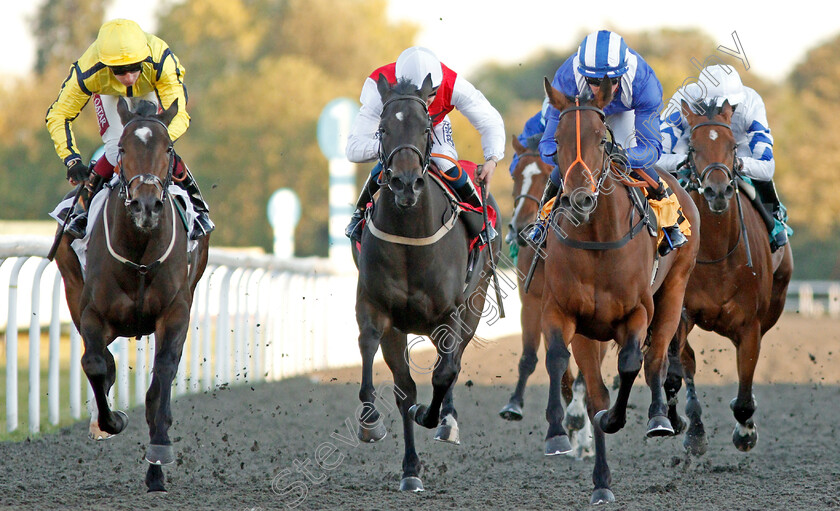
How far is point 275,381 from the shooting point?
37.3 ft

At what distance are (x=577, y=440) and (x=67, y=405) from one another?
14.7 ft

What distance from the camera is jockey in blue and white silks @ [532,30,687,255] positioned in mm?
5758

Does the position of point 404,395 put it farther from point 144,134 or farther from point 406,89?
point 144,134

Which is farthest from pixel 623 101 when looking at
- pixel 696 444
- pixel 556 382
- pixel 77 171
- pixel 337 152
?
pixel 337 152

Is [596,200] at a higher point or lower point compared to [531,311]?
higher

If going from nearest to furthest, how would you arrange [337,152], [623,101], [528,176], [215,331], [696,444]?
[623,101]
[696,444]
[528,176]
[215,331]
[337,152]

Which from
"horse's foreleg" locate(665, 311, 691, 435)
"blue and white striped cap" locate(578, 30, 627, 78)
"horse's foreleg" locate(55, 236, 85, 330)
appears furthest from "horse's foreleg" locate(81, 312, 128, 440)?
"horse's foreleg" locate(665, 311, 691, 435)

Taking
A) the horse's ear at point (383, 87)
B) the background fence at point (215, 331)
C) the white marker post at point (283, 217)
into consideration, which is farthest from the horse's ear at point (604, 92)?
the white marker post at point (283, 217)

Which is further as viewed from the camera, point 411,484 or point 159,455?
point 411,484

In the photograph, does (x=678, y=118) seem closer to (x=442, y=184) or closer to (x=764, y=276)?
(x=764, y=276)

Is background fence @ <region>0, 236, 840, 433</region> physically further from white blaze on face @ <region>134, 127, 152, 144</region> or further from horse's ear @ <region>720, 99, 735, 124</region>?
white blaze on face @ <region>134, 127, 152, 144</region>

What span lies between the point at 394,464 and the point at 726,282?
226 cm

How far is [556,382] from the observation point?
5406mm

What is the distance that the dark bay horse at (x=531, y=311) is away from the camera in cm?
693
